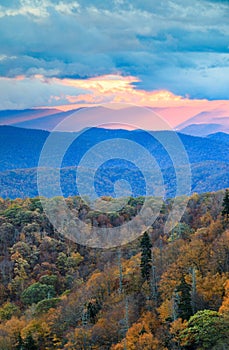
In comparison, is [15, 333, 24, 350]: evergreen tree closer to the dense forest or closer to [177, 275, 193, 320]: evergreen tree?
the dense forest

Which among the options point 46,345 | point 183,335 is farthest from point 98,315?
point 183,335

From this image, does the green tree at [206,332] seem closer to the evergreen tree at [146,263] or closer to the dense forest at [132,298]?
the dense forest at [132,298]

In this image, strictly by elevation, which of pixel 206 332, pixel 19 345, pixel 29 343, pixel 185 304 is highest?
pixel 185 304

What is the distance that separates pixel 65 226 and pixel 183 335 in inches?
2459

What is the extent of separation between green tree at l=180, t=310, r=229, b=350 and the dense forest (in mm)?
69

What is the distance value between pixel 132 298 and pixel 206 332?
1468cm

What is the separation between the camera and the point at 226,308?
34.4 meters

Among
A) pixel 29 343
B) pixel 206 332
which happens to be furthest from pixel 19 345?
pixel 206 332

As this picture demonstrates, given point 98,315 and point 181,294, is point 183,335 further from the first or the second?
point 98,315

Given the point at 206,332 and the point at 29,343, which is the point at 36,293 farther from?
the point at 206,332

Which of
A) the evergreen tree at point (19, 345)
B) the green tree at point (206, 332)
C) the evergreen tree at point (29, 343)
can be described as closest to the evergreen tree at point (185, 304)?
the green tree at point (206, 332)

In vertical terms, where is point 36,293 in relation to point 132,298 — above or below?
above

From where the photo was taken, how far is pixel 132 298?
4691 centimetres

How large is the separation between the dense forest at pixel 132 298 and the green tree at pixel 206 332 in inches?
2.7
